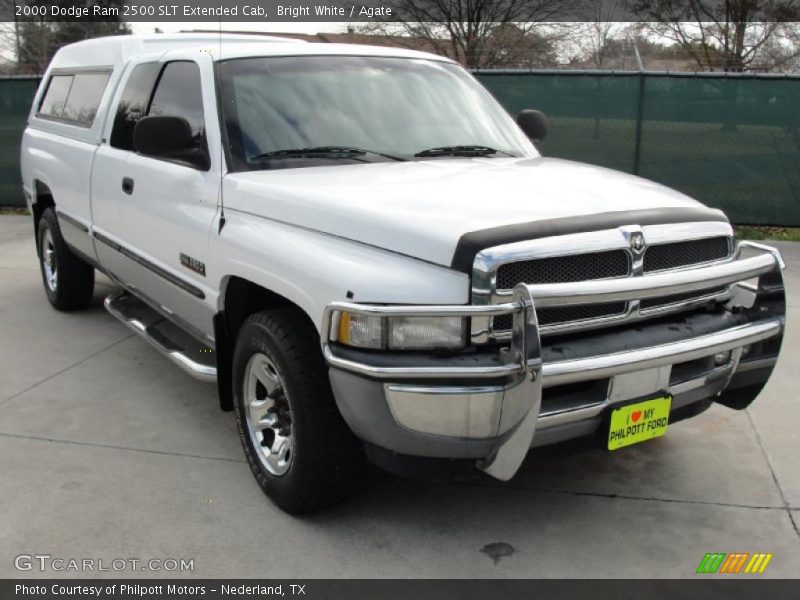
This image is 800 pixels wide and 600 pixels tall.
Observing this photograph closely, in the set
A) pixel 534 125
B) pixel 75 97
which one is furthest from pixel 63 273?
pixel 534 125

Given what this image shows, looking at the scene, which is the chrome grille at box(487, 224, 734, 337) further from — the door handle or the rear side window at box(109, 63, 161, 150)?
the rear side window at box(109, 63, 161, 150)

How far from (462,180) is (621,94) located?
754cm

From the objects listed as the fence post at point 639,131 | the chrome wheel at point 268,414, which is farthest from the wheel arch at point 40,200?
the fence post at point 639,131

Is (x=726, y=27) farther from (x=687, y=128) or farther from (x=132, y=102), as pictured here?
(x=132, y=102)

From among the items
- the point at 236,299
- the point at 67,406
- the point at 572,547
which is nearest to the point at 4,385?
the point at 67,406

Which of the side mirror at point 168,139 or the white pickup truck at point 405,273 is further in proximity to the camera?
the side mirror at point 168,139

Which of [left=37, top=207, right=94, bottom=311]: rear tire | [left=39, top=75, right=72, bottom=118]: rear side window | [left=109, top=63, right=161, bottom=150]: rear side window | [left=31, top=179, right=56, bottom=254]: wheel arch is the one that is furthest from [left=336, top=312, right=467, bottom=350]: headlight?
[left=31, top=179, right=56, bottom=254]: wheel arch

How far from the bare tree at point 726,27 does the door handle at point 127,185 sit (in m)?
19.5

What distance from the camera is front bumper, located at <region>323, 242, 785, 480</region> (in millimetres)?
2807

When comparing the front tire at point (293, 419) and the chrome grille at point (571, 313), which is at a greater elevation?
the chrome grille at point (571, 313)

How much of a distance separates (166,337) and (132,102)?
57.4 inches

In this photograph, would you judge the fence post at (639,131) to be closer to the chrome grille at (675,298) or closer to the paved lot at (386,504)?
the paved lot at (386,504)

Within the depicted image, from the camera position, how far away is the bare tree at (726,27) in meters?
22.4

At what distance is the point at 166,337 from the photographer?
4.93m
